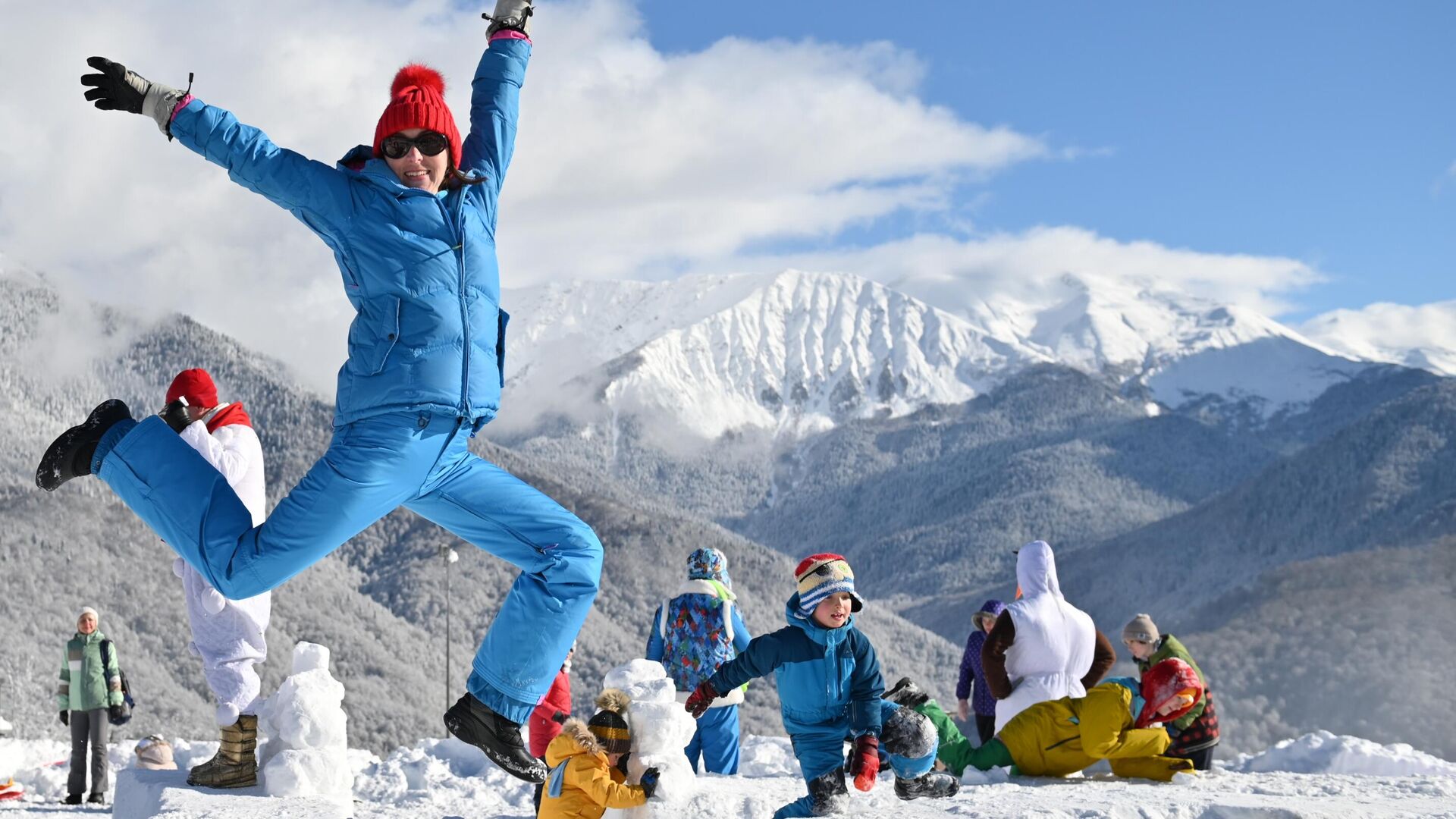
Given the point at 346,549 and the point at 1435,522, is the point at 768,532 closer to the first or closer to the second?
the point at 1435,522

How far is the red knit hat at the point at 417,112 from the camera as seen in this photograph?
3670mm

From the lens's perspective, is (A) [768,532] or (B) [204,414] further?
(A) [768,532]

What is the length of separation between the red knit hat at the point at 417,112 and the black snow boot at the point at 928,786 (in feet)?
9.23

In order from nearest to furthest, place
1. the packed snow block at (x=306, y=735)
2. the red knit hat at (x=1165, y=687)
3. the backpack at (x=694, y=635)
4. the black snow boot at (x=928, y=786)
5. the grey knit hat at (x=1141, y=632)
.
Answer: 1. the black snow boot at (x=928, y=786)
2. the packed snow block at (x=306, y=735)
3. the red knit hat at (x=1165, y=687)
4. the grey knit hat at (x=1141, y=632)
5. the backpack at (x=694, y=635)

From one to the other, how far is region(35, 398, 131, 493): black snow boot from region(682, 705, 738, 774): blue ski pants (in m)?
5.27

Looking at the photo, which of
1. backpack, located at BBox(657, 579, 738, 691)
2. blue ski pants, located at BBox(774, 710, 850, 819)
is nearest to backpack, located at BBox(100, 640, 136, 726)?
backpack, located at BBox(657, 579, 738, 691)

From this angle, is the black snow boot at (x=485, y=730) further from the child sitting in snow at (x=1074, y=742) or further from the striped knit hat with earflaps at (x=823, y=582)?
the child sitting in snow at (x=1074, y=742)

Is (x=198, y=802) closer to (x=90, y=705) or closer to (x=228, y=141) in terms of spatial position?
(x=228, y=141)

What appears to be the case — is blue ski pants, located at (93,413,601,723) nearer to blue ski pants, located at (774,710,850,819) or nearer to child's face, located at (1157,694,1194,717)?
blue ski pants, located at (774,710,850,819)

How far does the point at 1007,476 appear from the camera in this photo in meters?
164

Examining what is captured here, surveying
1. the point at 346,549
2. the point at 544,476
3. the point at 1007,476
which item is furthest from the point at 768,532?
the point at 346,549

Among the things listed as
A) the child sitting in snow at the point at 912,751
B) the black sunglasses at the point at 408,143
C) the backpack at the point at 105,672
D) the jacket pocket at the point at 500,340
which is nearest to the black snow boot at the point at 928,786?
the child sitting in snow at the point at 912,751

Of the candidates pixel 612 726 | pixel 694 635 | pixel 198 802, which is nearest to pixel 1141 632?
pixel 694 635

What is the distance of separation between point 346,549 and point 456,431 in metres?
64.7
